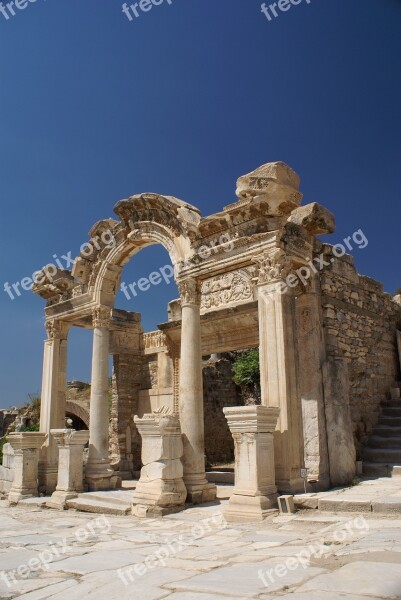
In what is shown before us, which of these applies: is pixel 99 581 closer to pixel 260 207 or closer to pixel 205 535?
pixel 205 535

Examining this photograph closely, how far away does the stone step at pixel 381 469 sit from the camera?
901 centimetres

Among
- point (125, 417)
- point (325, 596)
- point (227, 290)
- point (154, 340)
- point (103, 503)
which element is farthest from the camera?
point (154, 340)

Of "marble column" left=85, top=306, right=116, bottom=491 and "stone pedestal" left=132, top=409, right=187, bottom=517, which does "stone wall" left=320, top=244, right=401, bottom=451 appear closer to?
"stone pedestal" left=132, top=409, right=187, bottom=517

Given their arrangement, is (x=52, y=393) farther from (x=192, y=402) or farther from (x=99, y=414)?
(x=192, y=402)

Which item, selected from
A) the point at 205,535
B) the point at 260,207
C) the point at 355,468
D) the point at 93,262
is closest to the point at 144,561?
the point at 205,535

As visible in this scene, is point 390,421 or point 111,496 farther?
point 390,421

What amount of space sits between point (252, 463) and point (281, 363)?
1712 millimetres

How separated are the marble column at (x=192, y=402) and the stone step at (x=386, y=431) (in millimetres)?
3598

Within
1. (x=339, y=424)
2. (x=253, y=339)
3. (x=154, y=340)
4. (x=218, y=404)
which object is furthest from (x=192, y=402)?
(x=218, y=404)

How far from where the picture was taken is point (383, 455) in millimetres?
9695

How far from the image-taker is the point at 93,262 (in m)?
12.8

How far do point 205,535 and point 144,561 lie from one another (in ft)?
5.19

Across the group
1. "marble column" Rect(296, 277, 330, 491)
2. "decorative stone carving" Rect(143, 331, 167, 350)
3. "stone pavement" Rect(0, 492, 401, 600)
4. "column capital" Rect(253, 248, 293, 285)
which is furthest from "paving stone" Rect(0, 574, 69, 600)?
"decorative stone carving" Rect(143, 331, 167, 350)

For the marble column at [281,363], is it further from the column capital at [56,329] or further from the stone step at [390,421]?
the column capital at [56,329]
